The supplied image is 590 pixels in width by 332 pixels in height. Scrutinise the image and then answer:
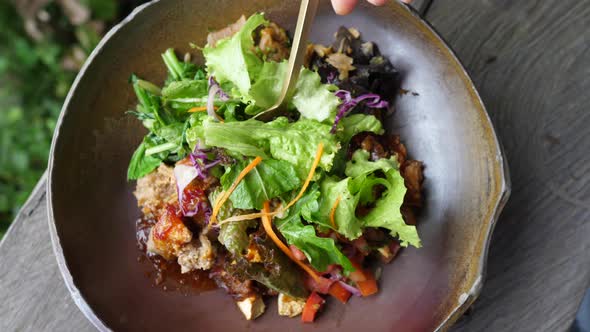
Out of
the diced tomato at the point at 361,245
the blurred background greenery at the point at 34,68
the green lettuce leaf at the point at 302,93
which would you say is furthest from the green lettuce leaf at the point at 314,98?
the blurred background greenery at the point at 34,68

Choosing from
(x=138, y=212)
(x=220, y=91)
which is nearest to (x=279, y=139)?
(x=220, y=91)

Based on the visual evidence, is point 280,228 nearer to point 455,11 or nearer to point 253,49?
point 253,49

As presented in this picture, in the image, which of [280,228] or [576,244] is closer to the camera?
[280,228]

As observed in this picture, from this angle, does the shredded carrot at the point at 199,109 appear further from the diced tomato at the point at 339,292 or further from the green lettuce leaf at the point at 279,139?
the diced tomato at the point at 339,292

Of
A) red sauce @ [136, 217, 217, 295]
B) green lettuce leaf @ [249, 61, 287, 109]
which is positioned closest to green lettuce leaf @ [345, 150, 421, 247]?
green lettuce leaf @ [249, 61, 287, 109]

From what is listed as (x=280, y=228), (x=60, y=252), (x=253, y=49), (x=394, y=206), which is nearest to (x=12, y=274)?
(x=60, y=252)

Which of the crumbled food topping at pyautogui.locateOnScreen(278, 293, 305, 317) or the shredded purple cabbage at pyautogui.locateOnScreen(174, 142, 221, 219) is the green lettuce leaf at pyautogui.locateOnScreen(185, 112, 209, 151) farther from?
the crumbled food topping at pyautogui.locateOnScreen(278, 293, 305, 317)
